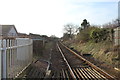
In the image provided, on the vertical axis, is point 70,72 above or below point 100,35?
below

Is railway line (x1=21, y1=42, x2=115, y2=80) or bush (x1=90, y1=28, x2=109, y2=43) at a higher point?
bush (x1=90, y1=28, x2=109, y2=43)

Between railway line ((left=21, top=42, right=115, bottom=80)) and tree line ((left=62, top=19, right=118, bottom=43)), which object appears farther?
tree line ((left=62, top=19, right=118, bottom=43))

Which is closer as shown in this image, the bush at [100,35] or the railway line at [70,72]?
the railway line at [70,72]

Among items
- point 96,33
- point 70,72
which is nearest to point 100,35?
point 96,33

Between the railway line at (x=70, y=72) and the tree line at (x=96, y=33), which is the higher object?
the tree line at (x=96, y=33)

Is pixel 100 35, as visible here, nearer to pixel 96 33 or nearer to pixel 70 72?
pixel 96 33

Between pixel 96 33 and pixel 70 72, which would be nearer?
pixel 70 72

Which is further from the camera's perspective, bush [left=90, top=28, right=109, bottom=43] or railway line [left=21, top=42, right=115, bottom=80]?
bush [left=90, top=28, right=109, bottom=43]

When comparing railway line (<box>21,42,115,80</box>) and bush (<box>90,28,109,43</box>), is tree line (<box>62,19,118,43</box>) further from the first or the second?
railway line (<box>21,42,115,80</box>)

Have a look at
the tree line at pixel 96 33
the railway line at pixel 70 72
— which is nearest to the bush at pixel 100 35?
the tree line at pixel 96 33

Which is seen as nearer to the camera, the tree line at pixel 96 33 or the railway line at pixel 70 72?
the railway line at pixel 70 72

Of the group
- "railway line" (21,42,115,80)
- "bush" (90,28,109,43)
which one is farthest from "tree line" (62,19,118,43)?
"railway line" (21,42,115,80)

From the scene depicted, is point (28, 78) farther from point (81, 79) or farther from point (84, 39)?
point (84, 39)

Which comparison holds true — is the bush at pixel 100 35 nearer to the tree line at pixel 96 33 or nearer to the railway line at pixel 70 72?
the tree line at pixel 96 33
